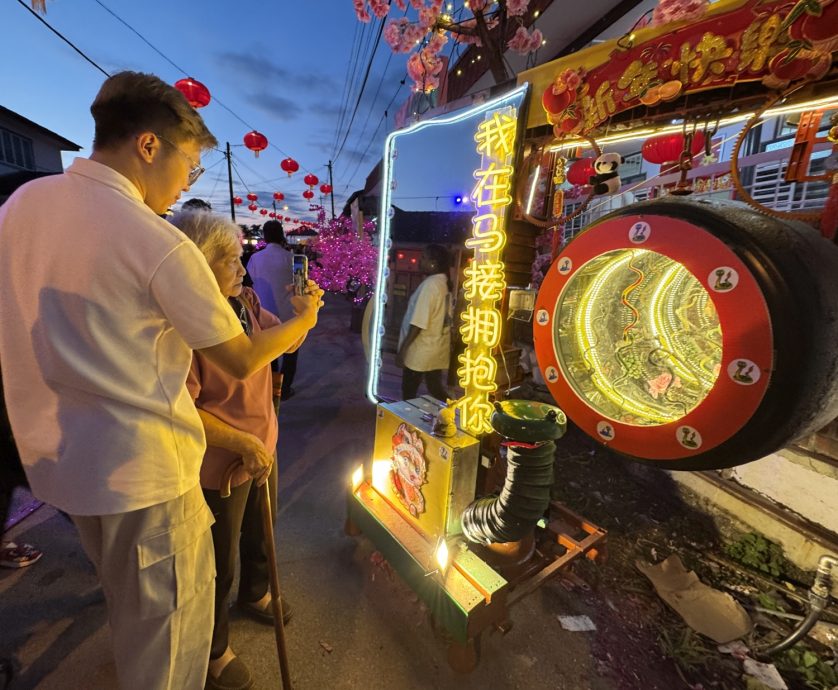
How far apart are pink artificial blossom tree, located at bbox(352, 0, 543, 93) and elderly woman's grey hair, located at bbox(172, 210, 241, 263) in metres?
6.19

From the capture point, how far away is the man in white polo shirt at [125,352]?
1.36 meters

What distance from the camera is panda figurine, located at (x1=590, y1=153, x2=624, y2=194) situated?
6.87 ft

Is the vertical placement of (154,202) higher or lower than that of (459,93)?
lower

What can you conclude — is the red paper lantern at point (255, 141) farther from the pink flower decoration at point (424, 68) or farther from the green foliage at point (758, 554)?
the green foliage at point (758, 554)

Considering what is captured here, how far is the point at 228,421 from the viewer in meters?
2.23

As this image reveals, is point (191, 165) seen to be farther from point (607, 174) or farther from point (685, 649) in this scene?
point (685, 649)

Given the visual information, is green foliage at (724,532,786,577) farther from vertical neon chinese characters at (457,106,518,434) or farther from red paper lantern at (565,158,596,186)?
red paper lantern at (565,158,596,186)

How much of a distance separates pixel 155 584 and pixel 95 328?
1062mm

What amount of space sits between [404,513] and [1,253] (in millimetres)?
3006

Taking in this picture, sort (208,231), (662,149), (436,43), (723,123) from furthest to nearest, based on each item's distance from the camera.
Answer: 1. (436,43)
2. (662,149)
3. (208,231)
4. (723,123)

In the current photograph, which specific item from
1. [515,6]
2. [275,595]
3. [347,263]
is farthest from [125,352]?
[347,263]

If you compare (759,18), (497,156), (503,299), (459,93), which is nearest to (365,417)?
(503,299)

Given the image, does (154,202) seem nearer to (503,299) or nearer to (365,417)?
(503,299)

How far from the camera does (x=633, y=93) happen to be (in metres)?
1.76
